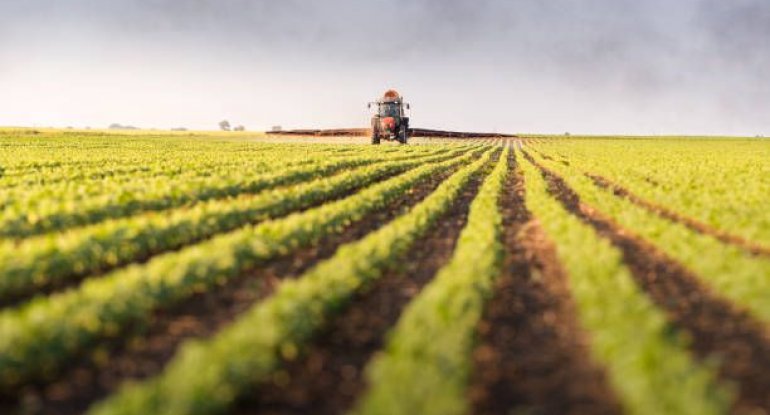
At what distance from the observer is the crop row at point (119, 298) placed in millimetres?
6676

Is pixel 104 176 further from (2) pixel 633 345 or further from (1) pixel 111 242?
(2) pixel 633 345

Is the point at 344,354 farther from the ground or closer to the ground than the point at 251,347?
closer to the ground

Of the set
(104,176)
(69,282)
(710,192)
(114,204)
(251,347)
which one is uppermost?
(251,347)

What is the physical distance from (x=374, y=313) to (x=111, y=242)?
5414 mm

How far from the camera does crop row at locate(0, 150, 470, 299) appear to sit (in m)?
9.69

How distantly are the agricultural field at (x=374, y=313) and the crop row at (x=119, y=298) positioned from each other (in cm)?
3

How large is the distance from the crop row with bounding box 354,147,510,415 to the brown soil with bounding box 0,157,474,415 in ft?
8.18

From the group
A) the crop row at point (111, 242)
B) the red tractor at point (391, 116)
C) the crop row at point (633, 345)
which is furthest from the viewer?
the red tractor at point (391, 116)

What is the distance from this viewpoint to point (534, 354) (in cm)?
737

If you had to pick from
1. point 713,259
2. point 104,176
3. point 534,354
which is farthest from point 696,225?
point 104,176

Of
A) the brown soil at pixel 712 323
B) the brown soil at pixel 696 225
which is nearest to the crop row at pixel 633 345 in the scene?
the brown soil at pixel 712 323

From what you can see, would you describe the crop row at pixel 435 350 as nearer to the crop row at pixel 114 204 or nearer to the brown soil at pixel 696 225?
the brown soil at pixel 696 225

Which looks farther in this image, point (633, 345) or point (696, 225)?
point (696, 225)

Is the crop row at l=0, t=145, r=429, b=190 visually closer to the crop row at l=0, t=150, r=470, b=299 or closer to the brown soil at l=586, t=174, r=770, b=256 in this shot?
the crop row at l=0, t=150, r=470, b=299
